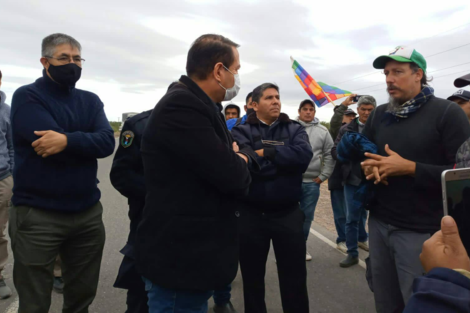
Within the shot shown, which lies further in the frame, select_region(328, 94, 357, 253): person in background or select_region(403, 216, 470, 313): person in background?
select_region(328, 94, 357, 253): person in background

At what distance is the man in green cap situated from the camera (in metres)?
2.02

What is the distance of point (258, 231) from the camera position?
2.73m

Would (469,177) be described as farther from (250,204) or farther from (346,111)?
(346,111)

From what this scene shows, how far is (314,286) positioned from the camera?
384cm

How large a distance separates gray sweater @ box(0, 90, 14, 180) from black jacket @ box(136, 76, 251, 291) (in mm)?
2916

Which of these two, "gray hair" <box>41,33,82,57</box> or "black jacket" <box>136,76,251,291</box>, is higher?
"gray hair" <box>41,33,82,57</box>

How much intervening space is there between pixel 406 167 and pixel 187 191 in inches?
50.9

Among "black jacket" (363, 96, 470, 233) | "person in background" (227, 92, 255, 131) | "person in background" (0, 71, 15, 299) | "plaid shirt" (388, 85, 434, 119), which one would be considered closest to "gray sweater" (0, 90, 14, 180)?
"person in background" (0, 71, 15, 299)

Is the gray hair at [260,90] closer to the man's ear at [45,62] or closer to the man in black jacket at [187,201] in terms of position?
the man in black jacket at [187,201]

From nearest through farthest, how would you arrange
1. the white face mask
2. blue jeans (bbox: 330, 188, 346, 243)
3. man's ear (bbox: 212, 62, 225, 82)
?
man's ear (bbox: 212, 62, 225, 82)
the white face mask
blue jeans (bbox: 330, 188, 346, 243)

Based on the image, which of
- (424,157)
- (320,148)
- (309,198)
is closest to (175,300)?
(424,157)

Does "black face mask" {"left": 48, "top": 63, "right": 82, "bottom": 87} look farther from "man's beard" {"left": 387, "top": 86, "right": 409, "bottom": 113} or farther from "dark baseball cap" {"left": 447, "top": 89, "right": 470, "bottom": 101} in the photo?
"dark baseball cap" {"left": 447, "top": 89, "right": 470, "bottom": 101}

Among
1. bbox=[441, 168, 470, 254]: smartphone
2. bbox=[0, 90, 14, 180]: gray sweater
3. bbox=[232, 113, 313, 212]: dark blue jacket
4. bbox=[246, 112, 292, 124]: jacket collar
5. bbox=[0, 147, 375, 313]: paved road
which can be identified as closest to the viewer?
bbox=[441, 168, 470, 254]: smartphone

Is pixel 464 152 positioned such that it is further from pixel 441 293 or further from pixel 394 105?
pixel 394 105
